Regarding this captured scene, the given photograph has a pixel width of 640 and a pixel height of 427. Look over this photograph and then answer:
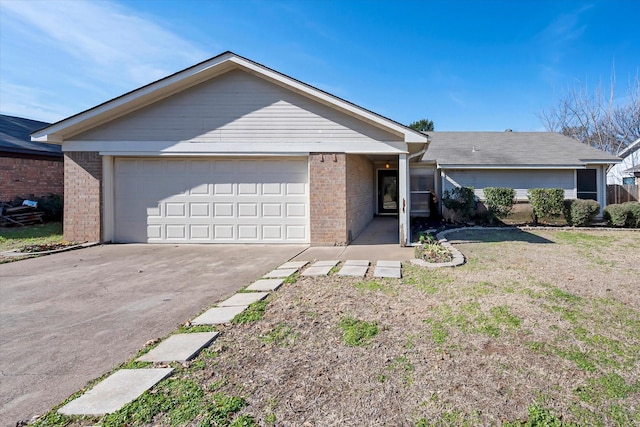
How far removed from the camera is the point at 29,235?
404 inches

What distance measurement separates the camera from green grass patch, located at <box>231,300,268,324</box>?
3709 millimetres

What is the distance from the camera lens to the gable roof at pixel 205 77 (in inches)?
319

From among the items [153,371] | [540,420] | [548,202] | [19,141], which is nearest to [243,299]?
[153,371]

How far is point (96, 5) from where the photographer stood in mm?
8102

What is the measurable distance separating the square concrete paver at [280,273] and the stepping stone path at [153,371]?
103cm

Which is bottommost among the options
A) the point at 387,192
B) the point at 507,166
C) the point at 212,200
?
the point at 212,200

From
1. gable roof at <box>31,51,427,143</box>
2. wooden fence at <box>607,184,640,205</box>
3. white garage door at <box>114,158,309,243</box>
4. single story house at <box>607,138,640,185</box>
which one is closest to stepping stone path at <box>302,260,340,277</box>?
white garage door at <box>114,158,309,243</box>

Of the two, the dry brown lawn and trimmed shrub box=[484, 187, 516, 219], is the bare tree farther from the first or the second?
the dry brown lawn

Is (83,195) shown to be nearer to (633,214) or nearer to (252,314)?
(252,314)

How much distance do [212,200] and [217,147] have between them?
1.41 metres

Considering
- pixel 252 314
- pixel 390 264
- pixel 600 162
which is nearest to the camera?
pixel 252 314

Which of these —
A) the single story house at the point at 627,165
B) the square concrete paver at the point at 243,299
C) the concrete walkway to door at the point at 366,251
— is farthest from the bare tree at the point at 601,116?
the square concrete paver at the point at 243,299

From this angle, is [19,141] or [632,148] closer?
[19,141]

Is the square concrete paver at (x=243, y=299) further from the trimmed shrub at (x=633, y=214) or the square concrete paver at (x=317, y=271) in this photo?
the trimmed shrub at (x=633, y=214)
